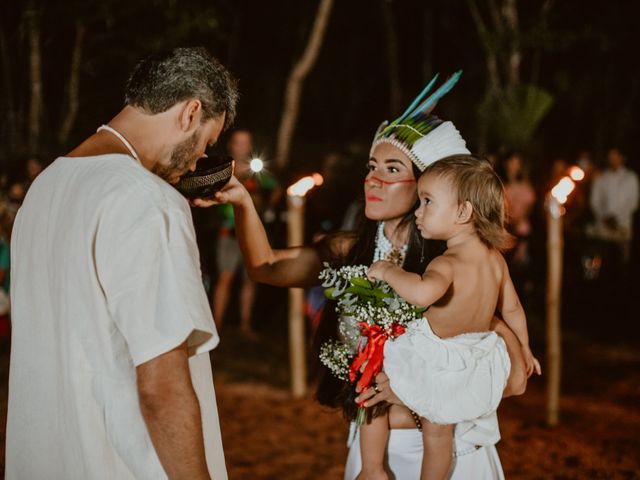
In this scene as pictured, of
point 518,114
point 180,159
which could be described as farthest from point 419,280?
point 518,114

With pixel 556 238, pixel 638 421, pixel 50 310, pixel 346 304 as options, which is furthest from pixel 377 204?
pixel 638 421

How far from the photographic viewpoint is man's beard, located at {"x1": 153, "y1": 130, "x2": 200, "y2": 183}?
6.78 feet

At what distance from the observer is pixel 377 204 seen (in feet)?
9.82

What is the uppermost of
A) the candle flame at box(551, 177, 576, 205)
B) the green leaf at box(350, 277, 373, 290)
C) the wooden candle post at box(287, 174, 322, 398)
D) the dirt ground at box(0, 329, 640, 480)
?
the candle flame at box(551, 177, 576, 205)

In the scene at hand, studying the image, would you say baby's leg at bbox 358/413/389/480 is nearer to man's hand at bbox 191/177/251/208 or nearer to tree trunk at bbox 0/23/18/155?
man's hand at bbox 191/177/251/208

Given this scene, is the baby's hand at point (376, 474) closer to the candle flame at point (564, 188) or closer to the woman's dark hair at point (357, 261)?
the woman's dark hair at point (357, 261)

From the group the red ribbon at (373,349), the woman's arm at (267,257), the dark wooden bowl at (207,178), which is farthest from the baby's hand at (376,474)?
the dark wooden bowl at (207,178)

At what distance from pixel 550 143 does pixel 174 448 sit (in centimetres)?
2239

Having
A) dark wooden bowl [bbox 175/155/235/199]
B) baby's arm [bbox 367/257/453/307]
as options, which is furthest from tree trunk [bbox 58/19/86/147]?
baby's arm [bbox 367/257/453/307]

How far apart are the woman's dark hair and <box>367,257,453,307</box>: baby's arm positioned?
353mm

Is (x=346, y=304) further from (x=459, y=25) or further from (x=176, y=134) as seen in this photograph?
(x=459, y=25)

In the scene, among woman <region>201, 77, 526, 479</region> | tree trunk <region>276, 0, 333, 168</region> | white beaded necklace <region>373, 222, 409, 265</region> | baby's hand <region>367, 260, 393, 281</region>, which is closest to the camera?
baby's hand <region>367, 260, 393, 281</region>

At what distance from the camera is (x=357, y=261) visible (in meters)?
3.09

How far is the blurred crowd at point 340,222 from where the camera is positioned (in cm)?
840
